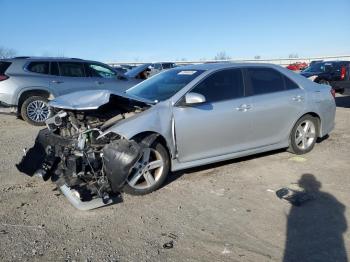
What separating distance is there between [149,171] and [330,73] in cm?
1552

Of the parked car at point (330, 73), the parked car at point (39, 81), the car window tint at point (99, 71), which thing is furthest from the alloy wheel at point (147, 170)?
the parked car at point (330, 73)

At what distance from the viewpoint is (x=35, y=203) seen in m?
4.82

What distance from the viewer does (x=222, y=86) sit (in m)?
5.89

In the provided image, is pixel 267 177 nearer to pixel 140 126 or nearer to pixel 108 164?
pixel 140 126

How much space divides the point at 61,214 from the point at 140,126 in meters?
1.39

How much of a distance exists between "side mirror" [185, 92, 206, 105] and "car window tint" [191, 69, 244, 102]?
0.88 ft

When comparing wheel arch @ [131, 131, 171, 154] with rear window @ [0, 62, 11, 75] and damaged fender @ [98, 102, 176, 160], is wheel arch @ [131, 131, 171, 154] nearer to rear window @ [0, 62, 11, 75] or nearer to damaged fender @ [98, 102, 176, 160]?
damaged fender @ [98, 102, 176, 160]

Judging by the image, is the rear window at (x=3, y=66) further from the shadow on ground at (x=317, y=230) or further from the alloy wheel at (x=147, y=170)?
the shadow on ground at (x=317, y=230)

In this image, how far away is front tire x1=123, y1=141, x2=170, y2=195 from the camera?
4953 mm

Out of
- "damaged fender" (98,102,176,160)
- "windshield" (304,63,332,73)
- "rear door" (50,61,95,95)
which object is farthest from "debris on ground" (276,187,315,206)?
"windshield" (304,63,332,73)

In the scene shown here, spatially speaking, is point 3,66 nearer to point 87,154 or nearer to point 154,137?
point 87,154

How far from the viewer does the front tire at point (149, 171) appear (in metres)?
4.95

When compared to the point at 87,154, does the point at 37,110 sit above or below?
below

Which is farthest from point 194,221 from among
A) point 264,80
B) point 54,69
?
point 54,69
